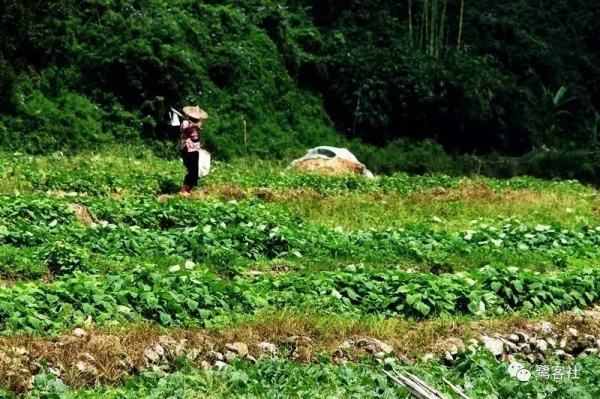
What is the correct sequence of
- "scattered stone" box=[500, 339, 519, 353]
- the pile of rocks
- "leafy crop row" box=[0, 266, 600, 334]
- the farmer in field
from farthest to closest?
the farmer in field
"scattered stone" box=[500, 339, 519, 353]
the pile of rocks
"leafy crop row" box=[0, 266, 600, 334]

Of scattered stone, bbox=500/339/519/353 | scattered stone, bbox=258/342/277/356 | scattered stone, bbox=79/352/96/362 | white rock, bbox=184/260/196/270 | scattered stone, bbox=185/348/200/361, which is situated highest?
scattered stone, bbox=79/352/96/362

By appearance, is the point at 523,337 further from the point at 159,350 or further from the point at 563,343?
the point at 159,350

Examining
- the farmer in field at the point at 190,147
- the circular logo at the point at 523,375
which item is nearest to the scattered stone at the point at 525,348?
the circular logo at the point at 523,375

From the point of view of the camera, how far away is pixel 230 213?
43.1 ft

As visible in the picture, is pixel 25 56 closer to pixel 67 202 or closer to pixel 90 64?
pixel 90 64

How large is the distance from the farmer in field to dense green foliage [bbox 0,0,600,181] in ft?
14.3

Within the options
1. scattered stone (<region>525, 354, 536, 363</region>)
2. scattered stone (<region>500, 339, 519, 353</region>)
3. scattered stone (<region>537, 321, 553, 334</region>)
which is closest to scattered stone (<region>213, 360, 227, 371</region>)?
scattered stone (<region>500, 339, 519, 353</region>)

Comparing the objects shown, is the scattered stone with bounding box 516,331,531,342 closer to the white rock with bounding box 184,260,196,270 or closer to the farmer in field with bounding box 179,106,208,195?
the white rock with bounding box 184,260,196,270

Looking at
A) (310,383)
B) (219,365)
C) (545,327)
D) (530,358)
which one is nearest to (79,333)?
(219,365)

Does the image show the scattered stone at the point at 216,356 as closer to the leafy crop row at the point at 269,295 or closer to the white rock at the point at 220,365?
the white rock at the point at 220,365

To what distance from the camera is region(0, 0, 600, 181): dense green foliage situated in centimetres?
2155

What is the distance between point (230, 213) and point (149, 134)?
892 cm

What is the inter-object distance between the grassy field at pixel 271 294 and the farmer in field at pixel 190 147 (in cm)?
35

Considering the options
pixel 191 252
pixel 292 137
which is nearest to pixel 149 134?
pixel 292 137
